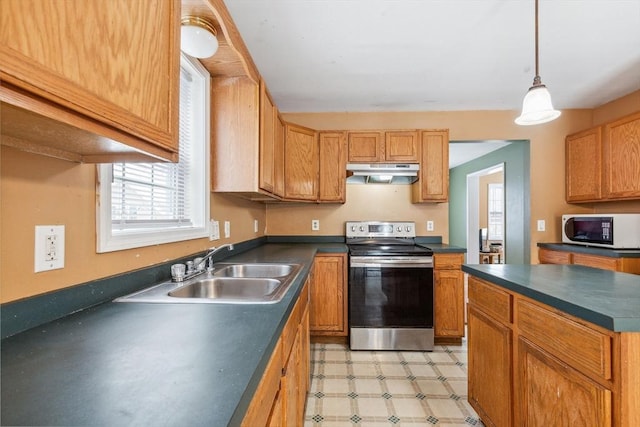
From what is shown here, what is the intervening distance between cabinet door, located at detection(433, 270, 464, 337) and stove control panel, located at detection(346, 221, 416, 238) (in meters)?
0.66

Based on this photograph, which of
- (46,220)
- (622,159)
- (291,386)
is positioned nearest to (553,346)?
(291,386)

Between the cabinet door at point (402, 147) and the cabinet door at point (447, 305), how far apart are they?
3.85ft

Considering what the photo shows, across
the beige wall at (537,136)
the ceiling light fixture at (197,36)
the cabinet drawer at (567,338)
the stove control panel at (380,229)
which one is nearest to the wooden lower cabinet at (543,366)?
the cabinet drawer at (567,338)

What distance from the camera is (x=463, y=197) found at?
227 inches

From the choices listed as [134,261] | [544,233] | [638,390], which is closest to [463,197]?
[544,233]

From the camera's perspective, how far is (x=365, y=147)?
2996mm

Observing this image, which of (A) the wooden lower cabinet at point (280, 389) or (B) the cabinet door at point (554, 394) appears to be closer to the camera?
(A) the wooden lower cabinet at point (280, 389)

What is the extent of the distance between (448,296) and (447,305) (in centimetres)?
8

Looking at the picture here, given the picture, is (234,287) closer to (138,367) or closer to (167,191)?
(167,191)

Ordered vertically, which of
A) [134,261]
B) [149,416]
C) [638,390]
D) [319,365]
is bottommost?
[319,365]

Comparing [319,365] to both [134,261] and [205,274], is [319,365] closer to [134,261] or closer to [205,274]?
[205,274]

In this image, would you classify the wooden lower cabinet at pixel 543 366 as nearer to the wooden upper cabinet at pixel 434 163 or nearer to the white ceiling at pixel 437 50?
the wooden upper cabinet at pixel 434 163

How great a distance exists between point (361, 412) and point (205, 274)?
4.22ft

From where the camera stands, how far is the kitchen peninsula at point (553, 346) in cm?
85
